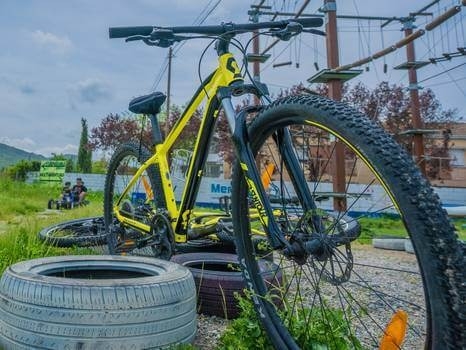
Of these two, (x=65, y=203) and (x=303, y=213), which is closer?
(x=303, y=213)

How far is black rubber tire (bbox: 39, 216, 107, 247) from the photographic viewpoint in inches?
123

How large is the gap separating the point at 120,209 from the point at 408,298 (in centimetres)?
197

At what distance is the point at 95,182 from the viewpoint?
20.7 m

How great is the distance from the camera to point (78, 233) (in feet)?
12.1

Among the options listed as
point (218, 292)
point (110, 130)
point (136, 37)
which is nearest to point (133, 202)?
point (218, 292)

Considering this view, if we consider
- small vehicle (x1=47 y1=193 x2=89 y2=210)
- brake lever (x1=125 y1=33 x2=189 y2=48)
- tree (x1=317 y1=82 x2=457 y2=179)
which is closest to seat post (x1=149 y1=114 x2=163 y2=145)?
brake lever (x1=125 y1=33 x2=189 y2=48)

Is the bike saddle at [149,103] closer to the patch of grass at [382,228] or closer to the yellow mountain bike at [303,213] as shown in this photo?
the yellow mountain bike at [303,213]

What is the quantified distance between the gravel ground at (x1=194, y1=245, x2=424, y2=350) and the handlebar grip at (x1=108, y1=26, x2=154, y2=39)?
4.32 ft

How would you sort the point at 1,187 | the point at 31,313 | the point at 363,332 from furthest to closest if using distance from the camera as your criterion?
1. the point at 1,187
2. the point at 363,332
3. the point at 31,313

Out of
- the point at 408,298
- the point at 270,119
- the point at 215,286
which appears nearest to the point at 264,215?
the point at 270,119

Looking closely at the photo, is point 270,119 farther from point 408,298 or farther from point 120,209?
point 120,209

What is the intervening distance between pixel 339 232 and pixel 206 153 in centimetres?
106

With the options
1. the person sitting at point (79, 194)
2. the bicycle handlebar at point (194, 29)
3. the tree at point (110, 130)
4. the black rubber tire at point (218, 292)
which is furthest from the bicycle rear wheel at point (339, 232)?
the tree at point (110, 130)

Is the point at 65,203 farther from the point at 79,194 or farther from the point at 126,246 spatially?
the point at 126,246
